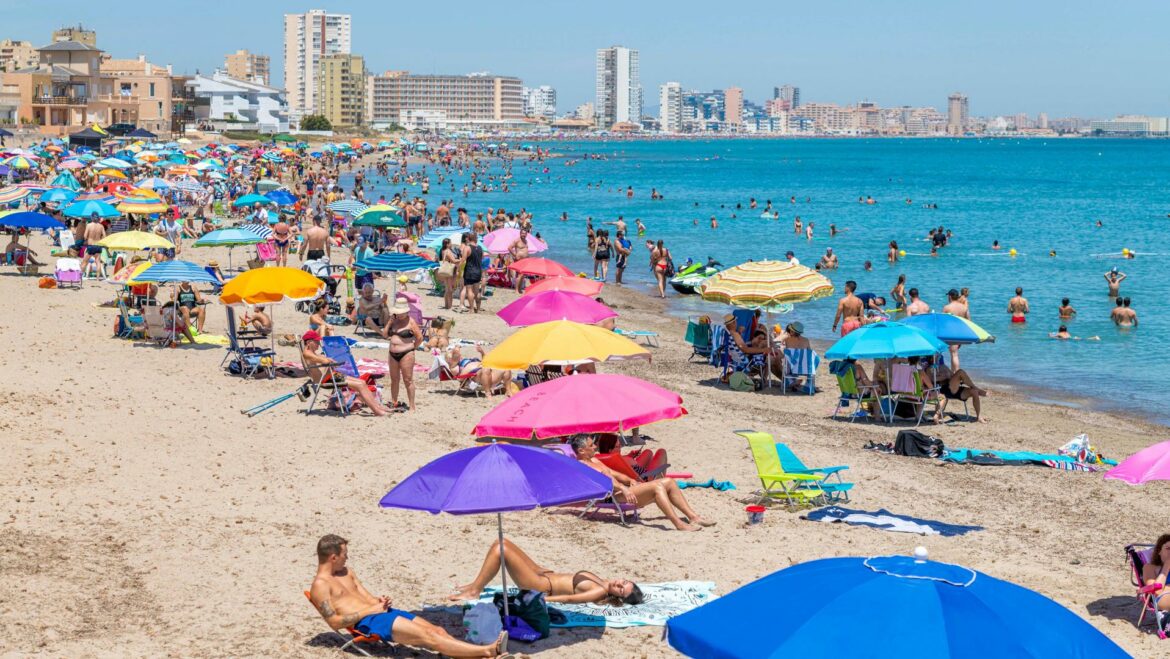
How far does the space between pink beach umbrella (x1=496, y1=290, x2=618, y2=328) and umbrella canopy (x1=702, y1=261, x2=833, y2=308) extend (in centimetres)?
153

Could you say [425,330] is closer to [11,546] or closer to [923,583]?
[11,546]

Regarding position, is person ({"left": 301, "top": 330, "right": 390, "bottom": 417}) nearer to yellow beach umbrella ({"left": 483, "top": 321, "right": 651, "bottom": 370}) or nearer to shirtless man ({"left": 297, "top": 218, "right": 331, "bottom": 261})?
yellow beach umbrella ({"left": 483, "top": 321, "right": 651, "bottom": 370})

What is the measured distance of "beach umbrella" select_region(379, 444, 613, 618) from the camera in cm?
689

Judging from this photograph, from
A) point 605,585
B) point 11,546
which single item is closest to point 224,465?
point 11,546

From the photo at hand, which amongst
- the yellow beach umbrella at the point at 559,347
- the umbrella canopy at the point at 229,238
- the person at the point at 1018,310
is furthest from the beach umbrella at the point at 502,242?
the yellow beach umbrella at the point at 559,347

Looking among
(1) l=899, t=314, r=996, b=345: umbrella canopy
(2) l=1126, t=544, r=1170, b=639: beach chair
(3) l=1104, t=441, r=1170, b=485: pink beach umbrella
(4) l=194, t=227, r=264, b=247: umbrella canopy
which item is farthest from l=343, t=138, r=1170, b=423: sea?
(2) l=1126, t=544, r=1170, b=639: beach chair

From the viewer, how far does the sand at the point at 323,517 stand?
7.52 meters

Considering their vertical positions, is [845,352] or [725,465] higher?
[845,352]

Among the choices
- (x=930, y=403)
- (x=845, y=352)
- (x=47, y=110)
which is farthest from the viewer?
(x=47, y=110)

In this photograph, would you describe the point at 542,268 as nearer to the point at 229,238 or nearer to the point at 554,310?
the point at 554,310

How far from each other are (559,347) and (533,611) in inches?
182

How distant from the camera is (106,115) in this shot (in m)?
90.4

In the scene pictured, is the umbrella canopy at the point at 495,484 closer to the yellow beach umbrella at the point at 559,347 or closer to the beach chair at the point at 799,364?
the yellow beach umbrella at the point at 559,347

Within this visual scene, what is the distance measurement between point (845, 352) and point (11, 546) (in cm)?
829
